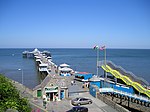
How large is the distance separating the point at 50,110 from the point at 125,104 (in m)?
13.2

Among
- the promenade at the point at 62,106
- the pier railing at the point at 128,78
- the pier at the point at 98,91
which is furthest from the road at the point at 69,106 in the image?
the pier railing at the point at 128,78

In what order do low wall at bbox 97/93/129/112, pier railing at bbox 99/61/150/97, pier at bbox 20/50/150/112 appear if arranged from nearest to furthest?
low wall at bbox 97/93/129/112 → pier at bbox 20/50/150/112 → pier railing at bbox 99/61/150/97

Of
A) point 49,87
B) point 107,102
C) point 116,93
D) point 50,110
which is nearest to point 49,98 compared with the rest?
point 49,87

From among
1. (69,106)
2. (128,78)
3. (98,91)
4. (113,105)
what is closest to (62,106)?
(69,106)

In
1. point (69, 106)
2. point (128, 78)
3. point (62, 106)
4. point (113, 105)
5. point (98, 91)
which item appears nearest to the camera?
point (113, 105)

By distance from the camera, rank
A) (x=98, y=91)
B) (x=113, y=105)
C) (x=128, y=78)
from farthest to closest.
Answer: (x=128, y=78) < (x=98, y=91) < (x=113, y=105)

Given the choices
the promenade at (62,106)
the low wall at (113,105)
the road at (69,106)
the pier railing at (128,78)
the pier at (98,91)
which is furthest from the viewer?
the pier railing at (128,78)

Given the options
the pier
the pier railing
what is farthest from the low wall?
the pier railing

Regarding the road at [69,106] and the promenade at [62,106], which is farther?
the road at [69,106]

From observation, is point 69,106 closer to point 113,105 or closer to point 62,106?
point 62,106

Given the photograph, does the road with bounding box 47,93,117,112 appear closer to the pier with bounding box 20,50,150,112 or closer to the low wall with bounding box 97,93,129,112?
the low wall with bounding box 97,93,129,112

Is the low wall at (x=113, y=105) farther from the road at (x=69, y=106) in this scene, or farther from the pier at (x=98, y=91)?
the road at (x=69, y=106)

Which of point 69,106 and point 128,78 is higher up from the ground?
point 128,78

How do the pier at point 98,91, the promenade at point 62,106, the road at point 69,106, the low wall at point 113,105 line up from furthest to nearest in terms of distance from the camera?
the pier at point 98,91 → the road at point 69,106 → the promenade at point 62,106 → the low wall at point 113,105
